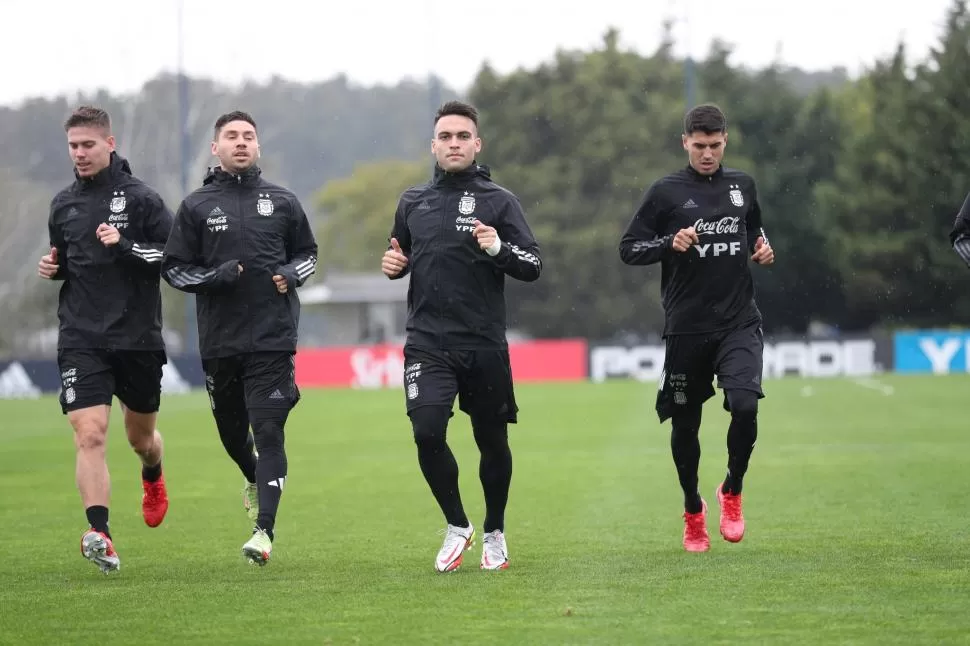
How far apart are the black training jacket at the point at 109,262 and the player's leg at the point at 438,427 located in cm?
165

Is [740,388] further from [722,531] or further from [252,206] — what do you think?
[252,206]

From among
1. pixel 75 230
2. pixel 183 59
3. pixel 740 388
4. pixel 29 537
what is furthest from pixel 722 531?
pixel 183 59

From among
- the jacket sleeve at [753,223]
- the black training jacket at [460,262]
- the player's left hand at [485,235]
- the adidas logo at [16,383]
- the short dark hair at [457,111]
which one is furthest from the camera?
the adidas logo at [16,383]

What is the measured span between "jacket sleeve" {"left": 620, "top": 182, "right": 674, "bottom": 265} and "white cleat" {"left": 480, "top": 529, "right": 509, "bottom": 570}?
1631 millimetres

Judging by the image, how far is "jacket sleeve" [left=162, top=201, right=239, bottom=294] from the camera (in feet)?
26.5

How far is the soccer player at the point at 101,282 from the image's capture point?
845 centimetres

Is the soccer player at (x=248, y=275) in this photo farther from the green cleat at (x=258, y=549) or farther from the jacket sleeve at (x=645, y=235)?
the jacket sleeve at (x=645, y=235)

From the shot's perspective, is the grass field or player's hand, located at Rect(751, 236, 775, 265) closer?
the grass field

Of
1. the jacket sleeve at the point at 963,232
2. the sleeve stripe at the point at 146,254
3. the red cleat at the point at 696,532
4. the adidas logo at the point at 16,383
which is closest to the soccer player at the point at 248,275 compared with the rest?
the sleeve stripe at the point at 146,254

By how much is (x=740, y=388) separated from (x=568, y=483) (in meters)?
5.10

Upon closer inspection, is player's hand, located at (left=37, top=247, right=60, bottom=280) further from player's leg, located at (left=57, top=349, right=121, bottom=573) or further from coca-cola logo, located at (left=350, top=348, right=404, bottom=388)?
coca-cola logo, located at (left=350, top=348, right=404, bottom=388)

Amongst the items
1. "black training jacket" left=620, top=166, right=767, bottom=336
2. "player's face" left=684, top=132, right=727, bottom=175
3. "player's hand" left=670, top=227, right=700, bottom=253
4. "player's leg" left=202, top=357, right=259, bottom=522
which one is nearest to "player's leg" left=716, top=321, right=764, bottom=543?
"black training jacket" left=620, top=166, right=767, bottom=336

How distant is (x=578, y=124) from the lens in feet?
198

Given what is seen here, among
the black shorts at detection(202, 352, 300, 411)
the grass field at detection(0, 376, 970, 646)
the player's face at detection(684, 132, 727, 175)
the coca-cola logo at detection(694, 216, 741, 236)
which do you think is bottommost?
the grass field at detection(0, 376, 970, 646)
